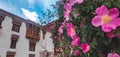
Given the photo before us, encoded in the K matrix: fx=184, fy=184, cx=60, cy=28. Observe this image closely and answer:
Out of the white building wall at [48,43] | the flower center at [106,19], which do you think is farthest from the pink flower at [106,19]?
the white building wall at [48,43]

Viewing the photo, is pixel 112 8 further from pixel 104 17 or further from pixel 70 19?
pixel 70 19

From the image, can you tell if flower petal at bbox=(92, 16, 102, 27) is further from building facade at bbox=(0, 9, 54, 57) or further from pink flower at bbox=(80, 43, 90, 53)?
building facade at bbox=(0, 9, 54, 57)

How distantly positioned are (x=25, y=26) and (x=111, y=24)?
44.5ft

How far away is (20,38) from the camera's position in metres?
13.6

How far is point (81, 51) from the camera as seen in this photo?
3.33 feet

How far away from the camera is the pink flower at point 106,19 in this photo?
828mm

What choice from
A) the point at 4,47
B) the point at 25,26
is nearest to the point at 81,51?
the point at 4,47

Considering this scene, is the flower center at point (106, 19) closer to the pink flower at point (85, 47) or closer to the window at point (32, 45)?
the pink flower at point (85, 47)

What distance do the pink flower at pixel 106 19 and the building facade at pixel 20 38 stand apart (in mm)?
10453

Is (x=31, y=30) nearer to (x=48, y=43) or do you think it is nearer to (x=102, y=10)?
(x=48, y=43)

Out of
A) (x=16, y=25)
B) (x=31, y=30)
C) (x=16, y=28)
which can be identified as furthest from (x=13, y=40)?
(x=31, y=30)

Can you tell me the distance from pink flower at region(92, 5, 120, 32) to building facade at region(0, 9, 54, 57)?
10.5 meters

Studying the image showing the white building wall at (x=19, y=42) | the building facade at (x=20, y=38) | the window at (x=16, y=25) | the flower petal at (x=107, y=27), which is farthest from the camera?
the window at (x=16, y=25)

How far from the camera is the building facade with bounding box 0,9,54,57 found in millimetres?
12203
